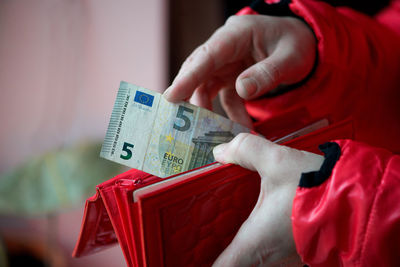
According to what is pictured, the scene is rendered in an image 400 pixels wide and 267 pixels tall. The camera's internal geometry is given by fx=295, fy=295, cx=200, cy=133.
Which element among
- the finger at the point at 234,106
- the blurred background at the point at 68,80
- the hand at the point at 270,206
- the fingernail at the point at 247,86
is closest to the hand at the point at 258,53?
→ the fingernail at the point at 247,86

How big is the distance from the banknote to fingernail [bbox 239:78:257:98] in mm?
90

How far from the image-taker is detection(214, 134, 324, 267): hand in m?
0.43

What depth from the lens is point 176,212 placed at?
1.44 feet

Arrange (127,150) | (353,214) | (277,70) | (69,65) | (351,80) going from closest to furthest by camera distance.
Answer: (353,214) < (127,150) < (277,70) < (351,80) < (69,65)

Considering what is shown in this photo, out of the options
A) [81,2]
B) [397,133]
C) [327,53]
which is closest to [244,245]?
[327,53]

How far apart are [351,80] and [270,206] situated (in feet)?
1.81

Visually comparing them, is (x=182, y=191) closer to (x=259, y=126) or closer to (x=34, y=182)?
(x=259, y=126)

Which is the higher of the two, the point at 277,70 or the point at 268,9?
the point at 268,9

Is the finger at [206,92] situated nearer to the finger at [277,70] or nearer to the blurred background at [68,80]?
the finger at [277,70]

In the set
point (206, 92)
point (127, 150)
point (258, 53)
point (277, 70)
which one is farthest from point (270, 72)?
point (127, 150)

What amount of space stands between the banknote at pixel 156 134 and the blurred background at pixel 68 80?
902 mm

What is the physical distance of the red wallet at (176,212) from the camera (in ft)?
1.37

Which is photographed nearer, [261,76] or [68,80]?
[261,76]

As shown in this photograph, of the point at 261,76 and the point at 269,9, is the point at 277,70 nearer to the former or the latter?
the point at 261,76
